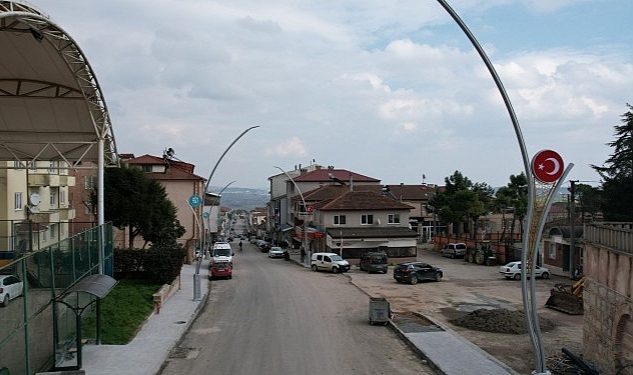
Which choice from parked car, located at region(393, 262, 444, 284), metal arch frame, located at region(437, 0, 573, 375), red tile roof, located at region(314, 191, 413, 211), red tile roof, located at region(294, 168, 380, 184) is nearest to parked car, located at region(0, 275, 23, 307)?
metal arch frame, located at region(437, 0, 573, 375)

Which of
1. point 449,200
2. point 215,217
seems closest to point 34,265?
point 449,200

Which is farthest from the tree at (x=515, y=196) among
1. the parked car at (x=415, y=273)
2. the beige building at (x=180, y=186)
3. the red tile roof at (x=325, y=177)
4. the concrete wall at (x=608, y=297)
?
the concrete wall at (x=608, y=297)

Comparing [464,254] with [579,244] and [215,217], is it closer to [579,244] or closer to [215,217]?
[579,244]

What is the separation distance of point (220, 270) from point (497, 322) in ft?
73.4

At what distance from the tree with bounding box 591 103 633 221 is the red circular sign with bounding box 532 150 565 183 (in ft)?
105

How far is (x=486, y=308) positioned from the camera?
29031 millimetres

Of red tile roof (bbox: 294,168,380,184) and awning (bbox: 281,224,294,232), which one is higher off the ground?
red tile roof (bbox: 294,168,380,184)

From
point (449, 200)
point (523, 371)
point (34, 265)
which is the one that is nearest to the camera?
point (34, 265)

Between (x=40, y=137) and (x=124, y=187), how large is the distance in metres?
8.14

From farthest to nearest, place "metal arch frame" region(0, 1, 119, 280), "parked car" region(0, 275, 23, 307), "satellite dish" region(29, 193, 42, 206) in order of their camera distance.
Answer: "satellite dish" region(29, 193, 42, 206), "metal arch frame" region(0, 1, 119, 280), "parked car" region(0, 275, 23, 307)

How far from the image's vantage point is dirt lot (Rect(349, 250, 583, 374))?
20573mm

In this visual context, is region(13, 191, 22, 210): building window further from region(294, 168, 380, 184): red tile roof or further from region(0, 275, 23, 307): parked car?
region(294, 168, 380, 184): red tile roof

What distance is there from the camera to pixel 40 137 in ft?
103

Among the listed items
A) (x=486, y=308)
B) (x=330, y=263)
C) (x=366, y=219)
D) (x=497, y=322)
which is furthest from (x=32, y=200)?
(x=497, y=322)
